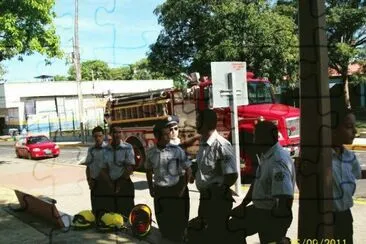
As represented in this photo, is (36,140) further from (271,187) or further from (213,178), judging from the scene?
(271,187)

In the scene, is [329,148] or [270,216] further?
[270,216]

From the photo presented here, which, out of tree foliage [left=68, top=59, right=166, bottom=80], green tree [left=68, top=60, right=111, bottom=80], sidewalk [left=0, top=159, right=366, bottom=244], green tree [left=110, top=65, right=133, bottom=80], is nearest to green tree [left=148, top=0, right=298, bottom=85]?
sidewalk [left=0, top=159, right=366, bottom=244]

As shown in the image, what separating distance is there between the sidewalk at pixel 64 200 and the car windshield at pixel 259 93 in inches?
124

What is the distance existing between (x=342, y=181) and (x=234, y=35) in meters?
21.0

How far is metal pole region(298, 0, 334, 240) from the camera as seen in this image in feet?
13.7

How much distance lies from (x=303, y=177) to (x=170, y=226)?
116 inches

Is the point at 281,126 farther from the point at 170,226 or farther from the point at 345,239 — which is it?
the point at 345,239

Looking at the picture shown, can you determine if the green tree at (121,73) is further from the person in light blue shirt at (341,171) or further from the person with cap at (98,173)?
the person in light blue shirt at (341,171)

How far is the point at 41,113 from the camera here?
5341 cm

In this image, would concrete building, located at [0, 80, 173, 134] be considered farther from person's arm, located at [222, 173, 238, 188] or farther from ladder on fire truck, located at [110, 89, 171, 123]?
person's arm, located at [222, 173, 238, 188]

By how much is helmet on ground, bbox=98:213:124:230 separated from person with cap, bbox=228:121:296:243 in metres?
3.46

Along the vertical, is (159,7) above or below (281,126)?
above

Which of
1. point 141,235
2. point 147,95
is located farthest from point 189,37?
point 141,235

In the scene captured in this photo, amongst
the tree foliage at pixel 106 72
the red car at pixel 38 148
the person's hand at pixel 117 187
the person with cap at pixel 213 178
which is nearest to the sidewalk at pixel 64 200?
the person's hand at pixel 117 187
